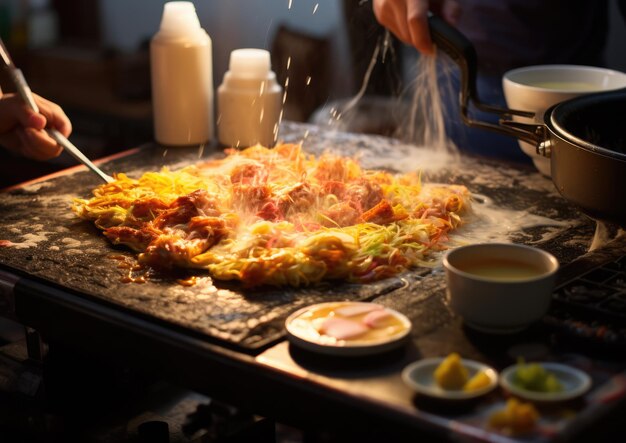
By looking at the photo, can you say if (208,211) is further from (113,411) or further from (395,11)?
(395,11)

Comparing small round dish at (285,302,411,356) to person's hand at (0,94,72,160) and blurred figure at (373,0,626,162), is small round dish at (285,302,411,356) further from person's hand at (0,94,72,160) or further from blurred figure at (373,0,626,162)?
blurred figure at (373,0,626,162)

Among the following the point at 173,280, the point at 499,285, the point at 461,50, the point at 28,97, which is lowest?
the point at 173,280

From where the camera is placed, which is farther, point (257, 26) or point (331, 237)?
point (257, 26)

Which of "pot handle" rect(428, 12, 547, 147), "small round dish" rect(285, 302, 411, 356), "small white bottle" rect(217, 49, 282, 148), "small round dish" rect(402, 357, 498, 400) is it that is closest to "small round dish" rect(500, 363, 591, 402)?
"small round dish" rect(402, 357, 498, 400)

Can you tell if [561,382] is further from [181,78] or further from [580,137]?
[181,78]

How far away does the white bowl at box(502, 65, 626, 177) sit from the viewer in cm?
240

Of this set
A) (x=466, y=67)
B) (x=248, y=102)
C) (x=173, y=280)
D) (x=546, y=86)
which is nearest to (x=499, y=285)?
(x=173, y=280)

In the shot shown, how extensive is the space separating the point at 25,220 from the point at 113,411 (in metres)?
0.50

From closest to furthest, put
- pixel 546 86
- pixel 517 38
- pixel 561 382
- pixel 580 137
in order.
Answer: pixel 561 382, pixel 580 137, pixel 546 86, pixel 517 38

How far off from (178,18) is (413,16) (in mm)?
741

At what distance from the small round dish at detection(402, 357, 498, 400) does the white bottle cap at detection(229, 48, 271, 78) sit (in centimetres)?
154

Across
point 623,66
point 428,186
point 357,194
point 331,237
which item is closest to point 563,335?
point 331,237

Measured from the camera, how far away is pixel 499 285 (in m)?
1.45

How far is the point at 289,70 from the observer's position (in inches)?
220
